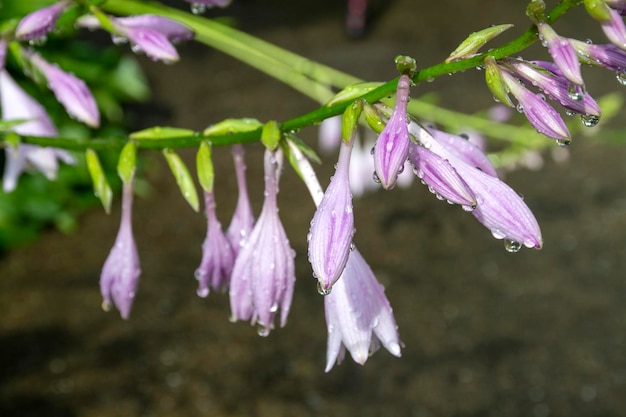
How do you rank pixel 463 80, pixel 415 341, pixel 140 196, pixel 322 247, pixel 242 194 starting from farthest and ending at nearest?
pixel 463 80
pixel 140 196
pixel 415 341
pixel 242 194
pixel 322 247

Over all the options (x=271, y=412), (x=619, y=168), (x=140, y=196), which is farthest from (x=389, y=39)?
(x=271, y=412)

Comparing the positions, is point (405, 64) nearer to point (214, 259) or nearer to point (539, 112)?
point (539, 112)

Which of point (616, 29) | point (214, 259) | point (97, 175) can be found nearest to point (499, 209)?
point (616, 29)

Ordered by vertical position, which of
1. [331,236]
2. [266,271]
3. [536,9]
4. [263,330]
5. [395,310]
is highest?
[536,9]

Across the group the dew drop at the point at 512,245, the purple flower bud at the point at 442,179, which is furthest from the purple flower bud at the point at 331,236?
the dew drop at the point at 512,245

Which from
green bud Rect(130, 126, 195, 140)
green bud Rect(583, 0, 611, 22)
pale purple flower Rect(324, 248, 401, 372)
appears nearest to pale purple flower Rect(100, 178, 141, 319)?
green bud Rect(130, 126, 195, 140)

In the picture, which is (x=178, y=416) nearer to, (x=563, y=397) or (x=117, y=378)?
(x=117, y=378)

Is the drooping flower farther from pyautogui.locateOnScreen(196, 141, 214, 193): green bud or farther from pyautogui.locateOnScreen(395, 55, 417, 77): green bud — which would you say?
pyautogui.locateOnScreen(395, 55, 417, 77): green bud

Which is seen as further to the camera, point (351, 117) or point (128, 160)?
point (128, 160)
